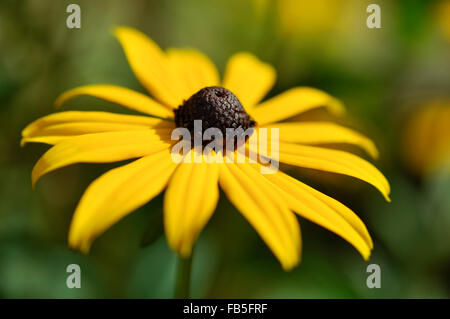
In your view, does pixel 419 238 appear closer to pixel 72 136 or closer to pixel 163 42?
Answer: pixel 72 136

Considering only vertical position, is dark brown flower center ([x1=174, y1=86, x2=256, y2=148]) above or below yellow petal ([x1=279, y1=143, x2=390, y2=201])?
above

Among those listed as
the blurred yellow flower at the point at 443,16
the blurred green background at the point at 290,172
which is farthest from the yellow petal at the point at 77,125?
the blurred yellow flower at the point at 443,16

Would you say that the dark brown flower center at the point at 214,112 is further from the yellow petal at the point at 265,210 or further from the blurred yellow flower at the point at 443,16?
the blurred yellow flower at the point at 443,16

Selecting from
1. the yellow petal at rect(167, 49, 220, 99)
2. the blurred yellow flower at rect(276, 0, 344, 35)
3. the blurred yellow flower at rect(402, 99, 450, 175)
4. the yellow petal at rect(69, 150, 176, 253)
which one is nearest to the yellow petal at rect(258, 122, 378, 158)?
the yellow petal at rect(167, 49, 220, 99)

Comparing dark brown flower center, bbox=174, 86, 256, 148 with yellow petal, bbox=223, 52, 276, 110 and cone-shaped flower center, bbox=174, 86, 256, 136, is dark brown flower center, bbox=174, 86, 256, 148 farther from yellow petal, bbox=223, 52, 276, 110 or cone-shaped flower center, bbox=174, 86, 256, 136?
yellow petal, bbox=223, 52, 276, 110

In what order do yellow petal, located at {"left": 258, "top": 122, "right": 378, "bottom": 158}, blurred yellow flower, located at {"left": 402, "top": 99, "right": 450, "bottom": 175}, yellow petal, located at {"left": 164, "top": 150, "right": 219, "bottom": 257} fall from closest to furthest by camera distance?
1. yellow petal, located at {"left": 164, "top": 150, "right": 219, "bottom": 257}
2. yellow petal, located at {"left": 258, "top": 122, "right": 378, "bottom": 158}
3. blurred yellow flower, located at {"left": 402, "top": 99, "right": 450, "bottom": 175}

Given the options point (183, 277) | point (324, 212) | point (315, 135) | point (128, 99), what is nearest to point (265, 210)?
point (324, 212)

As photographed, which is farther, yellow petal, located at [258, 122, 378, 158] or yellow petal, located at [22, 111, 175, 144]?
yellow petal, located at [258, 122, 378, 158]
